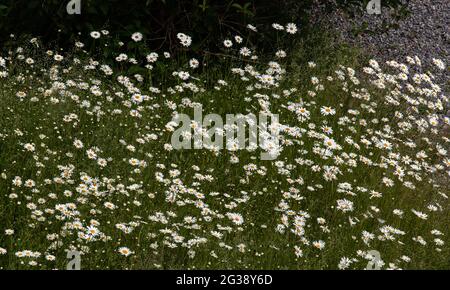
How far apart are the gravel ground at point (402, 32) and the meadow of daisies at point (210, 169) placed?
125 centimetres

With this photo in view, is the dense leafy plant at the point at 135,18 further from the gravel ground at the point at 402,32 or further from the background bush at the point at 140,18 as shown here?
the gravel ground at the point at 402,32

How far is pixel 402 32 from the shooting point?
9.47 metres

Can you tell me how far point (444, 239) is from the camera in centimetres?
543

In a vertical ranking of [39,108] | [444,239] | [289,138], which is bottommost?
[444,239]

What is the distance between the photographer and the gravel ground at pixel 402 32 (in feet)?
29.3

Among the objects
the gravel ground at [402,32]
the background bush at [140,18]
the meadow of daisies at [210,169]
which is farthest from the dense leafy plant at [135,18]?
the gravel ground at [402,32]

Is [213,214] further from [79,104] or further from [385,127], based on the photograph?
[385,127]

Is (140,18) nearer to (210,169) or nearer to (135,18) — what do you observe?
(135,18)

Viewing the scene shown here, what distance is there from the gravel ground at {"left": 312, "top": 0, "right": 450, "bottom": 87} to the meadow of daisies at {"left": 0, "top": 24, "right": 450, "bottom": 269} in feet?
4.10

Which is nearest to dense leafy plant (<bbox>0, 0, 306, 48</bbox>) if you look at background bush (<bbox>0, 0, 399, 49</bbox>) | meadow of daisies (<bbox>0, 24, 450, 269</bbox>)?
background bush (<bbox>0, 0, 399, 49</bbox>)

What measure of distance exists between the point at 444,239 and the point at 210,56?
2.95 metres

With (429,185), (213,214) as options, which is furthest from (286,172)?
(429,185)
